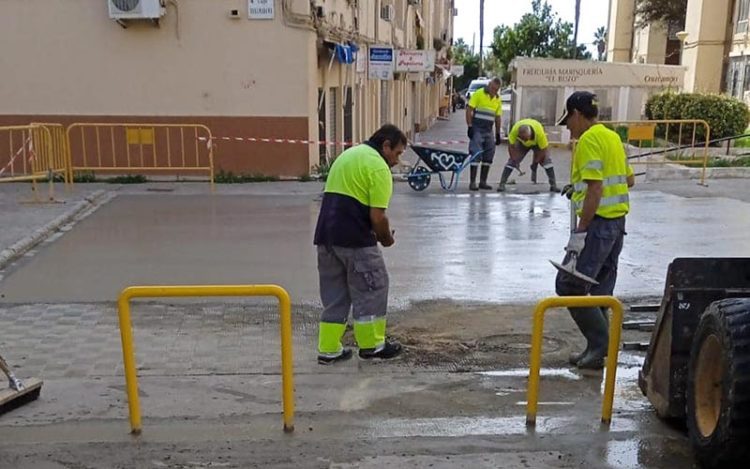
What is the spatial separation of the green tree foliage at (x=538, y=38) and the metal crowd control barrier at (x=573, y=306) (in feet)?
177

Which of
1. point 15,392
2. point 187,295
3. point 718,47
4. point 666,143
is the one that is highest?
point 718,47

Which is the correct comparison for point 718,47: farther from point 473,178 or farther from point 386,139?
point 386,139

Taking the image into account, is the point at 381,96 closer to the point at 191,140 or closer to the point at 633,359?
the point at 191,140

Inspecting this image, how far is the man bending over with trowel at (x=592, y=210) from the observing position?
525 cm

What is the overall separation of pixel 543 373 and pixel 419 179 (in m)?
8.81

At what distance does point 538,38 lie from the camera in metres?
57.2

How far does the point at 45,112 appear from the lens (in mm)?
14766

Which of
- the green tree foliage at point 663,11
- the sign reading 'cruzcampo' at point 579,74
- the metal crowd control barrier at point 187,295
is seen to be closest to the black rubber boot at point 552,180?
the metal crowd control barrier at point 187,295

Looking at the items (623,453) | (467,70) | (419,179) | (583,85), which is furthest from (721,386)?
(467,70)

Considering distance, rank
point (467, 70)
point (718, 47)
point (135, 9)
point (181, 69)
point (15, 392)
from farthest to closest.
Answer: point (467, 70)
point (718, 47)
point (181, 69)
point (135, 9)
point (15, 392)

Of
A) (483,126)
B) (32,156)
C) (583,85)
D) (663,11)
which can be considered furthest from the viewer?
(663,11)

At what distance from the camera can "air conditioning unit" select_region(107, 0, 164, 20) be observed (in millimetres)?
13906

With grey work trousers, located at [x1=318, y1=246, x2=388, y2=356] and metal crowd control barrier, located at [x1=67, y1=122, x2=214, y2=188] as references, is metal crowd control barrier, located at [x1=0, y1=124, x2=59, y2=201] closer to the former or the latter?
metal crowd control barrier, located at [x1=67, y1=122, x2=214, y2=188]

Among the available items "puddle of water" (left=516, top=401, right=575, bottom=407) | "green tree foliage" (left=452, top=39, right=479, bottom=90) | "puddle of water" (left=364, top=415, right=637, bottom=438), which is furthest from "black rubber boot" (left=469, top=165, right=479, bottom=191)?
"green tree foliage" (left=452, top=39, right=479, bottom=90)
